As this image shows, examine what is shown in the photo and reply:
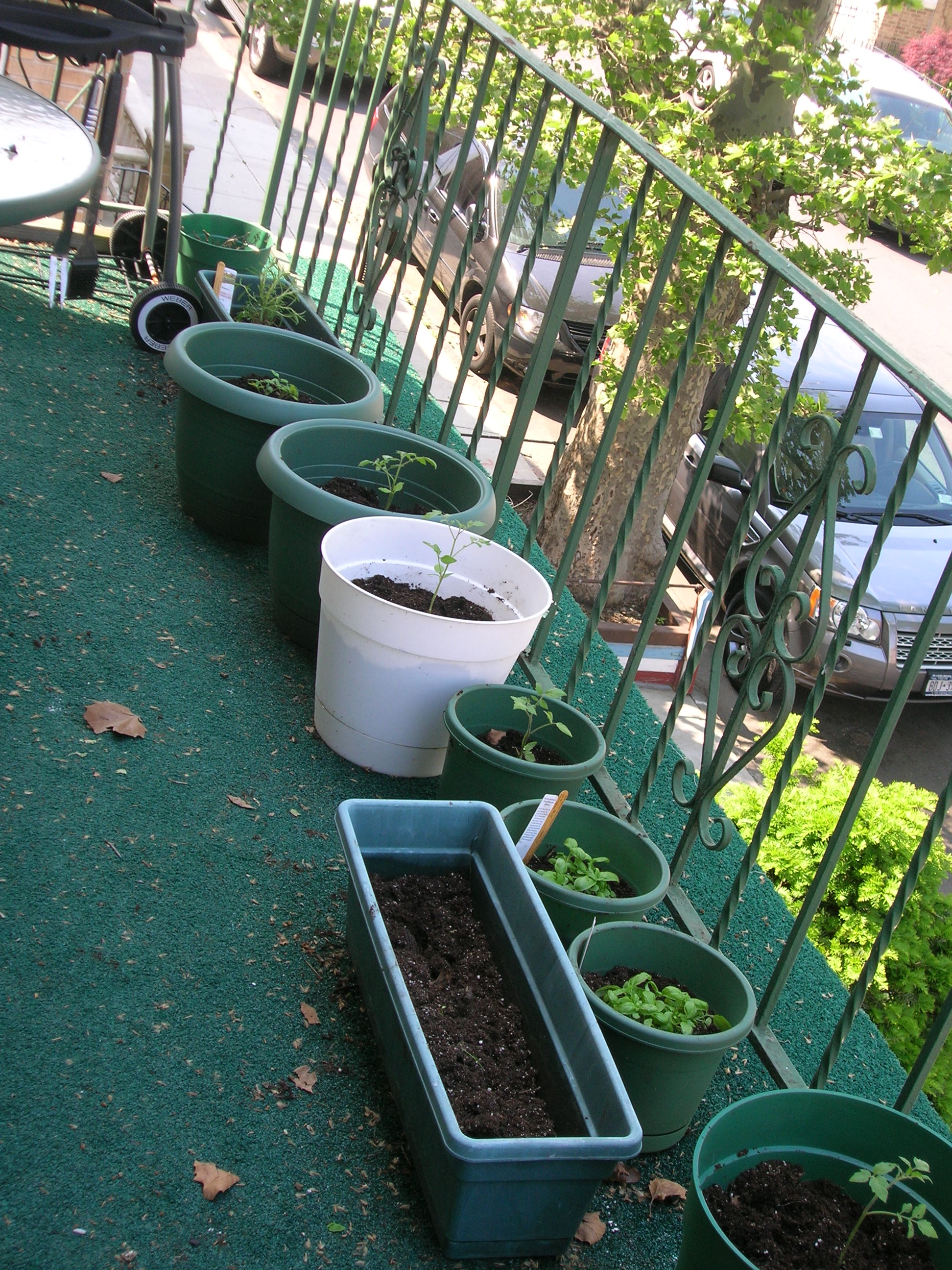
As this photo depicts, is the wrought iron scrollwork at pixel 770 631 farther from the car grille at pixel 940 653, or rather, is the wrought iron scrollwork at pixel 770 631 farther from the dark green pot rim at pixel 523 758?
the car grille at pixel 940 653

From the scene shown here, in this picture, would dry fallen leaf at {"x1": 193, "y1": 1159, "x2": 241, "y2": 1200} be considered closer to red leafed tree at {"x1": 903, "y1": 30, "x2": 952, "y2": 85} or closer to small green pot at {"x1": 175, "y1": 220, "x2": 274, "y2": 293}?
small green pot at {"x1": 175, "y1": 220, "x2": 274, "y2": 293}

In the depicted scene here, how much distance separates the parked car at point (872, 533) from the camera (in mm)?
6438

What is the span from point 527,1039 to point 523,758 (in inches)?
21.9

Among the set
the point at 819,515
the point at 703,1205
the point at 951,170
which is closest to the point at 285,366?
the point at 819,515

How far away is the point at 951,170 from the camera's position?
15.4 ft

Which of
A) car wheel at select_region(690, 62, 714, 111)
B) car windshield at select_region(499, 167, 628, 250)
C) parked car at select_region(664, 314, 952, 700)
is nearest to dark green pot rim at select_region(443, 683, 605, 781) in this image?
car windshield at select_region(499, 167, 628, 250)

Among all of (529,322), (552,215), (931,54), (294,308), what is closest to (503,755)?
(294,308)

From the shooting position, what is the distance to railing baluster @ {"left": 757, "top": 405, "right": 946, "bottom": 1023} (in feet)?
4.49

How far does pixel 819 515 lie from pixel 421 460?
100cm

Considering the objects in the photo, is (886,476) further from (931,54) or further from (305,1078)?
(931,54)

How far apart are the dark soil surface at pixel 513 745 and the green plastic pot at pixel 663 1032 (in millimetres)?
404

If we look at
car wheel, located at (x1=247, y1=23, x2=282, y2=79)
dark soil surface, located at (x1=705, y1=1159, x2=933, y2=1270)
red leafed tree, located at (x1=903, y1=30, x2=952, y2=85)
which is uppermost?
red leafed tree, located at (x1=903, y1=30, x2=952, y2=85)

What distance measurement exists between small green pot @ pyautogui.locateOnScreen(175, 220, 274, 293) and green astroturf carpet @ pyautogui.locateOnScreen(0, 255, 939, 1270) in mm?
1094

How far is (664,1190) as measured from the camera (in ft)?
4.76
